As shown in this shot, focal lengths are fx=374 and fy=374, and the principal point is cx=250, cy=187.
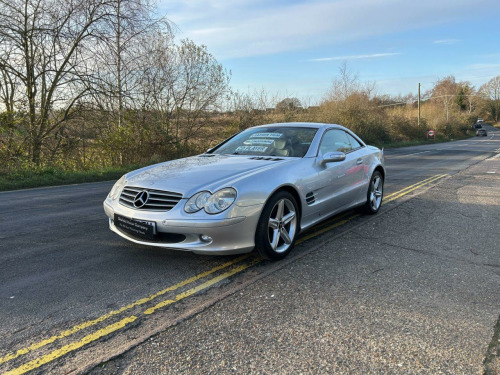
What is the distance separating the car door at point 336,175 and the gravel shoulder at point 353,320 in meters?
0.57

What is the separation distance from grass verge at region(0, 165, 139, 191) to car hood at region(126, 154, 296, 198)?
7.24 metres

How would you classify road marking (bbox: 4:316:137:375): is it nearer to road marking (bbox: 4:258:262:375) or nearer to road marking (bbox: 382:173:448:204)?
road marking (bbox: 4:258:262:375)

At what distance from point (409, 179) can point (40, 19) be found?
513 inches

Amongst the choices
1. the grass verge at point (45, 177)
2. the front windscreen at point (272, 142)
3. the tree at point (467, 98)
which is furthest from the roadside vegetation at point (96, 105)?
the tree at point (467, 98)

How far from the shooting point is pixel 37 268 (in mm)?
3672

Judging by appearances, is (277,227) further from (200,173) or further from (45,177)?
(45,177)

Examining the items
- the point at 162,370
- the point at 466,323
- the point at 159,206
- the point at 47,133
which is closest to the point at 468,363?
the point at 466,323

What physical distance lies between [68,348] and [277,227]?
85.8 inches

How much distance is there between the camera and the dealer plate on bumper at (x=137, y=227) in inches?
137

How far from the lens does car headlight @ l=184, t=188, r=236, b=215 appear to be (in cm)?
342

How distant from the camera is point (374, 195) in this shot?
20.4 ft

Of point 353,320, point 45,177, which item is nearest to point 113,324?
point 353,320

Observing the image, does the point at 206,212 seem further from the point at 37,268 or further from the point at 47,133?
the point at 47,133

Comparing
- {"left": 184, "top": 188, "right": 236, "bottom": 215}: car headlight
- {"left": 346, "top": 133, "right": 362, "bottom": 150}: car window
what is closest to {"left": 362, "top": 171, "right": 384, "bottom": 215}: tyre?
{"left": 346, "top": 133, "right": 362, "bottom": 150}: car window
